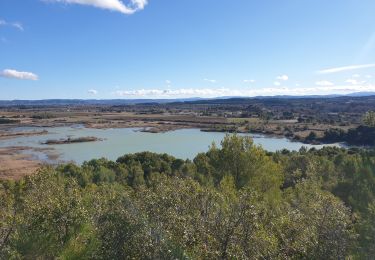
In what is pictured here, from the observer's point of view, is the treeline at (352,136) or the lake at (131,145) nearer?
the lake at (131,145)

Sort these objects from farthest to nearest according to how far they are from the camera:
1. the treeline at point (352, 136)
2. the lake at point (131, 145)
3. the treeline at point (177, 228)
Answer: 1. the treeline at point (352, 136)
2. the lake at point (131, 145)
3. the treeline at point (177, 228)

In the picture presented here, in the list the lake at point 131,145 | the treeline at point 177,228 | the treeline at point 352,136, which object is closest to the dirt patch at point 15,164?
the lake at point 131,145

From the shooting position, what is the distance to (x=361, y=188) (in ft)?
98.2

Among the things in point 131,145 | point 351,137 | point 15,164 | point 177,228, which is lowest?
point 351,137

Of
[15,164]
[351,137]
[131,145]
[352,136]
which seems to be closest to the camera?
[15,164]

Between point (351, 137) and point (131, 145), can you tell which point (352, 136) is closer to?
point (351, 137)

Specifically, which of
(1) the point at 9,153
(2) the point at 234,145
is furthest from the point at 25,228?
(1) the point at 9,153

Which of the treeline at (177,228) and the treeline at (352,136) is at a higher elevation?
the treeline at (177,228)

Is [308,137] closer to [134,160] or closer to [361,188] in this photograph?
[134,160]

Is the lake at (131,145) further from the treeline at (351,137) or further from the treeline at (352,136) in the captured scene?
the treeline at (352,136)

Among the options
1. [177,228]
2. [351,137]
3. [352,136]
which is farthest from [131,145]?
[177,228]

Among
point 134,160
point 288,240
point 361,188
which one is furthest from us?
point 134,160

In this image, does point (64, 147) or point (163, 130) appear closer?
point (64, 147)

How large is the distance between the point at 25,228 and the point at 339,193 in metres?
24.7
